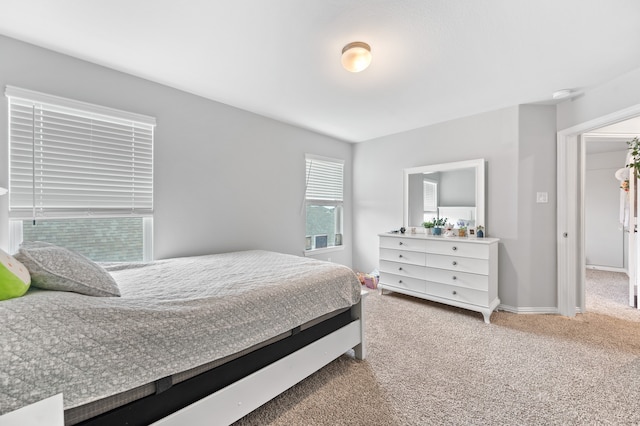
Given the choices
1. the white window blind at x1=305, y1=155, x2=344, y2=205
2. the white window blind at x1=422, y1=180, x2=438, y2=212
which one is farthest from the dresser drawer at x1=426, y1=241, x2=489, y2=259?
the white window blind at x1=305, y1=155, x2=344, y2=205

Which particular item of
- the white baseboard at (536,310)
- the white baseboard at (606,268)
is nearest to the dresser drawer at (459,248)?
the white baseboard at (536,310)

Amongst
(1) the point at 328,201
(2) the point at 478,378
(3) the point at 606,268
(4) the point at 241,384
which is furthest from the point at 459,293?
(3) the point at 606,268

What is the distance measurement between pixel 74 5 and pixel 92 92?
2.58 feet

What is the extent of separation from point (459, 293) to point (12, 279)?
3.39 m

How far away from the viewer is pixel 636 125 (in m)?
2.96

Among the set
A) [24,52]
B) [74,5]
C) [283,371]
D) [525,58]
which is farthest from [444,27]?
[24,52]

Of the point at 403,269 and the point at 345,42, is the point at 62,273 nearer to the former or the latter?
the point at 345,42

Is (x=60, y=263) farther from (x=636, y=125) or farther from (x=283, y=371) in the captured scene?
(x=636, y=125)

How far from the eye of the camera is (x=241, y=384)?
138cm

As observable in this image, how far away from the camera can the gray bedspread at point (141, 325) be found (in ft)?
2.82

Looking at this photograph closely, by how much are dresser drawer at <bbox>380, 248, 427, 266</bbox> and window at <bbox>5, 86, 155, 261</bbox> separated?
8.91 ft

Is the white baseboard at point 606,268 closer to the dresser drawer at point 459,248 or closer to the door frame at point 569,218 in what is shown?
the door frame at point 569,218

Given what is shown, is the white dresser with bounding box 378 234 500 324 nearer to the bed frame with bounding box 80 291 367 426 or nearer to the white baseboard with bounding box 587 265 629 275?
the bed frame with bounding box 80 291 367 426

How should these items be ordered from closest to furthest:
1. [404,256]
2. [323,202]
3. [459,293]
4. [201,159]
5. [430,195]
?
[201,159] → [459,293] → [404,256] → [430,195] → [323,202]
